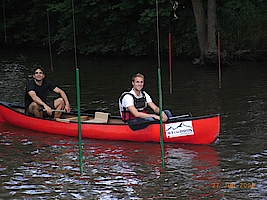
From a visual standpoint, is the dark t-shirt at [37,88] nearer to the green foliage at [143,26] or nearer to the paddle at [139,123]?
the paddle at [139,123]

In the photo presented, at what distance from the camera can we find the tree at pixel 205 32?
2008cm

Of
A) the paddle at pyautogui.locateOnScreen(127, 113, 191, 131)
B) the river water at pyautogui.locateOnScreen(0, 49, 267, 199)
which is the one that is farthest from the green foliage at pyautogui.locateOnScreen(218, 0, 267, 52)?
the paddle at pyautogui.locateOnScreen(127, 113, 191, 131)

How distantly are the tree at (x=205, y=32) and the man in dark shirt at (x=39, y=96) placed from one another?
9.44 m

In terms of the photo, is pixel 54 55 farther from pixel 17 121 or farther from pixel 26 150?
pixel 26 150

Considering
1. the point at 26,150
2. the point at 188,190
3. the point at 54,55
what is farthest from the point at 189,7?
the point at 188,190

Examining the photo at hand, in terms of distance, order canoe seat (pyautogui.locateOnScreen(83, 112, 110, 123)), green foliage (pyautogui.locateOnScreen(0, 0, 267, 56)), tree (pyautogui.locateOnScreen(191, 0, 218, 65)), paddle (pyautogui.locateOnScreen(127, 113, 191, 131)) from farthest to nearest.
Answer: green foliage (pyautogui.locateOnScreen(0, 0, 267, 56)) → tree (pyautogui.locateOnScreen(191, 0, 218, 65)) → canoe seat (pyautogui.locateOnScreen(83, 112, 110, 123)) → paddle (pyautogui.locateOnScreen(127, 113, 191, 131))

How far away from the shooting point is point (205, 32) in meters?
20.8

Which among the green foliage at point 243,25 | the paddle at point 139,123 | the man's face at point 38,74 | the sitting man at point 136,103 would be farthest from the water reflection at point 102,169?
the green foliage at point 243,25

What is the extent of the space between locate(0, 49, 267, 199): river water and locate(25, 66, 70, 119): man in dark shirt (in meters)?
0.47

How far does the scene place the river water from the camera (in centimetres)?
773

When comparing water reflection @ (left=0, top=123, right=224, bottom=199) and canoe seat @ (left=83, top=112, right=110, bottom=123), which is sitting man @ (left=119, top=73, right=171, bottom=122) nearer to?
water reflection @ (left=0, top=123, right=224, bottom=199)

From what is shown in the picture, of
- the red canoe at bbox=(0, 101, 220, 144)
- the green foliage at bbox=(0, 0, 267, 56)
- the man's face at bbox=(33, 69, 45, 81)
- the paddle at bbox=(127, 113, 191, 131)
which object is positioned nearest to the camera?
the red canoe at bbox=(0, 101, 220, 144)

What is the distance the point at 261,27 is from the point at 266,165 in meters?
13.4

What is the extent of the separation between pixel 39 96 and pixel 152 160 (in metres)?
3.25
